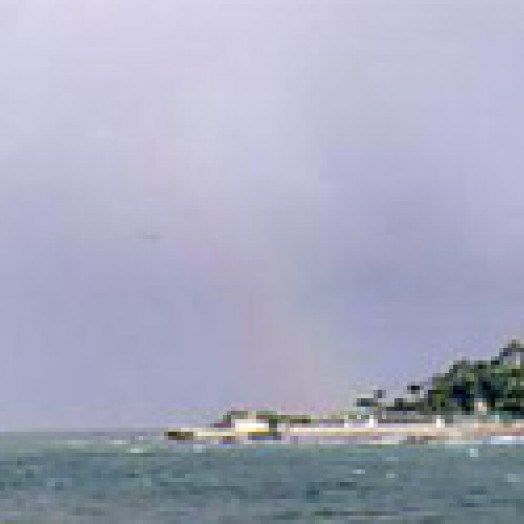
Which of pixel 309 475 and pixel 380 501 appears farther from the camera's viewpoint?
pixel 309 475

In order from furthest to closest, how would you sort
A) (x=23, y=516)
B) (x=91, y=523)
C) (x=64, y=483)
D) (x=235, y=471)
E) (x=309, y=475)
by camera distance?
1. (x=235, y=471)
2. (x=309, y=475)
3. (x=64, y=483)
4. (x=23, y=516)
5. (x=91, y=523)

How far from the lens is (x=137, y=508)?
116750 mm

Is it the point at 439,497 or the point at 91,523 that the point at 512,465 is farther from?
the point at 91,523

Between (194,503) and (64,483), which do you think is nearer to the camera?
(194,503)

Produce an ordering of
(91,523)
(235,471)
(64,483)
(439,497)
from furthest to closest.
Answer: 1. (235,471)
2. (64,483)
3. (439,497)
4. (91,523)

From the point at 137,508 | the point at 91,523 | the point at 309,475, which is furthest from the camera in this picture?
the point at 309,475

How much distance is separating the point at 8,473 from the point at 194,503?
78583 millimetres

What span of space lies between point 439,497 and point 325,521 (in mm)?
25968

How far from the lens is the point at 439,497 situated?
126500mm

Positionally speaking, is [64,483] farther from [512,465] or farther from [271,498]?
[512,465]

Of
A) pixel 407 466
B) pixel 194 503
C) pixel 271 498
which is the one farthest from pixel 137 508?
pixel 407 466

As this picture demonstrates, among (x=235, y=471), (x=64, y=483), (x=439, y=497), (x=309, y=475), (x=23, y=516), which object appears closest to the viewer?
(x=23, y=516)

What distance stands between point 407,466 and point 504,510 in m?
87.0

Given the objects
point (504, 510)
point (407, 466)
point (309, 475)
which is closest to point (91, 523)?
point (504, 510)
